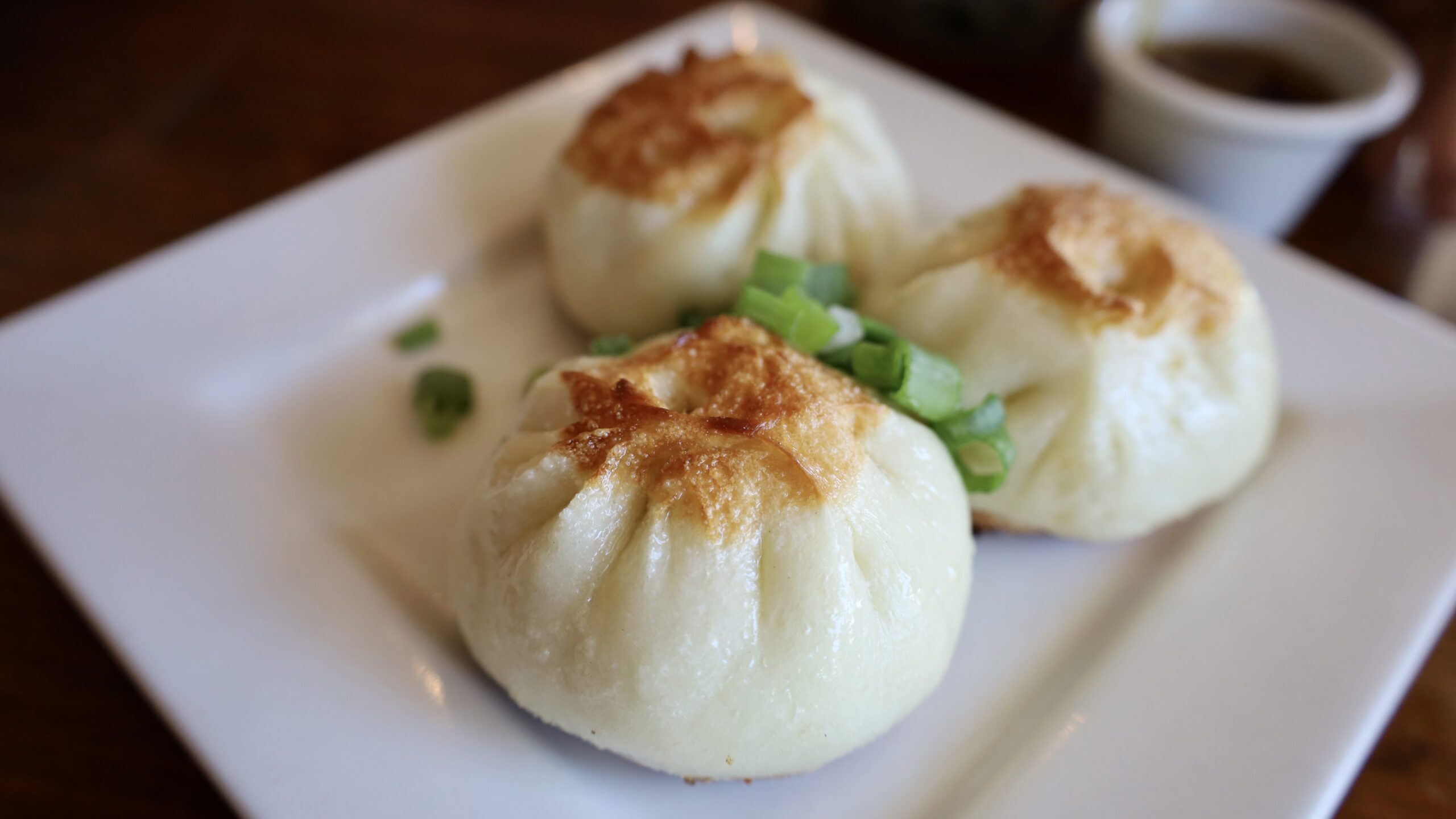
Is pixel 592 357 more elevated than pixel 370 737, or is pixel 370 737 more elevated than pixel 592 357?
pixel 592 357

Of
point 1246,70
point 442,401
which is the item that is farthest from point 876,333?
point 1246,70

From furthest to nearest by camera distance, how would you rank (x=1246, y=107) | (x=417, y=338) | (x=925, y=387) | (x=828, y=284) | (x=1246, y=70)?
(x=1246, y=70)
(x=1246, y=107)
(x=417, y=338)
(x=828, y=284)
(x=925, y=387)

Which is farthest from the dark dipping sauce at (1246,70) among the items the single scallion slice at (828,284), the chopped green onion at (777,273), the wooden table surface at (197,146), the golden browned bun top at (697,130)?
the chopped green onion at (777,273)

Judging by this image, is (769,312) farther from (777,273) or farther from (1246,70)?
(1246,70)

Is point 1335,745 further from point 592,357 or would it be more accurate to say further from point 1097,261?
point 592,357

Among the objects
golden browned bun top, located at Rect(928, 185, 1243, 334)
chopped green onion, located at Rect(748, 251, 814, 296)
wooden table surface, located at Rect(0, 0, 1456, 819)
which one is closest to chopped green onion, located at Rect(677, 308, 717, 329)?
chopped green onion, located at Rect(748, 251, 814, 296)

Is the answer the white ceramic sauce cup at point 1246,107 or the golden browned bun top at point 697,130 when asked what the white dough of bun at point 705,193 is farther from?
the white ceramic sauce cup at point 1246,107

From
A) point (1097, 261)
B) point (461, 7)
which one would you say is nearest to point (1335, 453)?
point (1097, 261)
